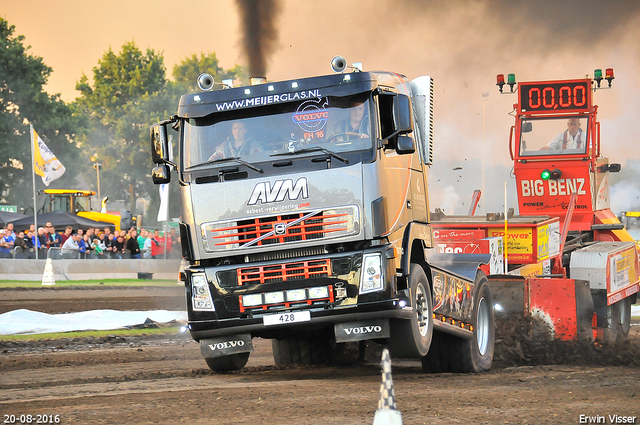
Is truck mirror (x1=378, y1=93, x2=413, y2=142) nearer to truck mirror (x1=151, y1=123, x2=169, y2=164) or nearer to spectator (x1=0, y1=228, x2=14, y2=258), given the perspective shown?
truck mirror (x1=151, y1=123, x2=169, y2=164)

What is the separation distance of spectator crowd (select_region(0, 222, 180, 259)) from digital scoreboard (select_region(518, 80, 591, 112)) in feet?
49.6

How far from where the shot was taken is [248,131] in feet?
27.3

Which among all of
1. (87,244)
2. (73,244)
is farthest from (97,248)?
(73,244)

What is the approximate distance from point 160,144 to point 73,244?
20.0 meters

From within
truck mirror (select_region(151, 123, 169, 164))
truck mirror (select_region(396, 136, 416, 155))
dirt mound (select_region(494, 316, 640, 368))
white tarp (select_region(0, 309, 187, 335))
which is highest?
truck mirror (select_region(151, 123, 169, 164))

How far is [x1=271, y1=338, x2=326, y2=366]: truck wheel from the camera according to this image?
10766 millimetres

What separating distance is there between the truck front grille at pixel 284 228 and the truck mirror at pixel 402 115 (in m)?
0.92

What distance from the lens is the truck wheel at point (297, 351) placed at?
10766 millimetres

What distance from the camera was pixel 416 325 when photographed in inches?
326

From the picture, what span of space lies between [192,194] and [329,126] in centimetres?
154

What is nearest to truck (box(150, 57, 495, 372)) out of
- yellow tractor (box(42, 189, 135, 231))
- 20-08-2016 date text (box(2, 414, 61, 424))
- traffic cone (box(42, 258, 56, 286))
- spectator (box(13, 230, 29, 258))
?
20-08-2016 date text (box(2, 414, 61, 424))

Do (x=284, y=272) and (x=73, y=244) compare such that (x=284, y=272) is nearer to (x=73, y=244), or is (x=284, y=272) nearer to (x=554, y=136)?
(x=554, y=136)

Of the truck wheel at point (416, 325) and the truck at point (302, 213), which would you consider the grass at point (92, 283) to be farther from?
the truck wheel at point (416, 325)

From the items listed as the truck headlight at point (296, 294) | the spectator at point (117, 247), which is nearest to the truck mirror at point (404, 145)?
the truck headlight at point (296, 294)
